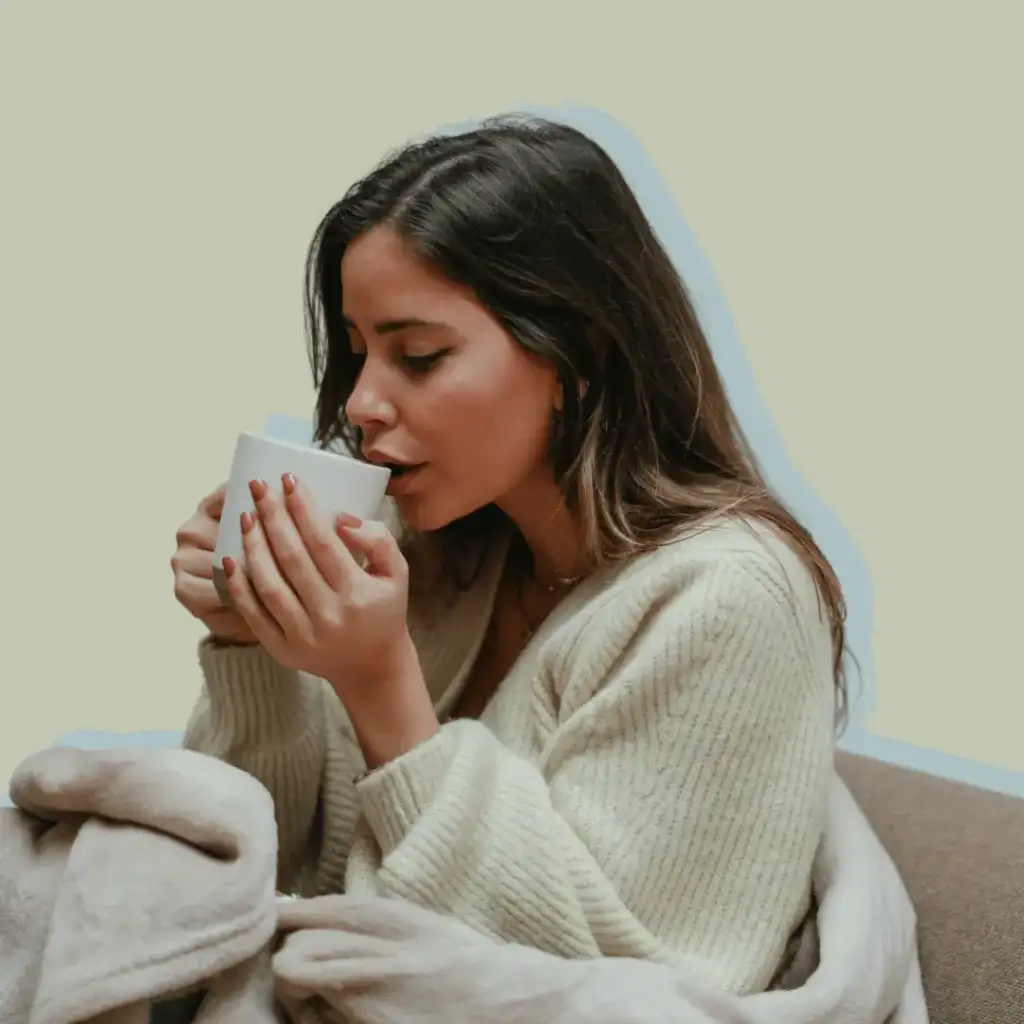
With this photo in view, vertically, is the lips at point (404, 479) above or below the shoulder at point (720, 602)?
above

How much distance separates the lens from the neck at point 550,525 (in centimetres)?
95

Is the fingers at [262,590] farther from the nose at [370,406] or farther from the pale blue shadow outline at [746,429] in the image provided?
the pale blue shadow outline at [746,429]

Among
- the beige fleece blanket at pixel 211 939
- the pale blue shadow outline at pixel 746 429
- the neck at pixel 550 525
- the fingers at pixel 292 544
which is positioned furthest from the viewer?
the pale blue shadow outline at pixel 746 429

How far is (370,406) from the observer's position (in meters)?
0.83

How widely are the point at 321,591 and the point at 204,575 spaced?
0.55ft

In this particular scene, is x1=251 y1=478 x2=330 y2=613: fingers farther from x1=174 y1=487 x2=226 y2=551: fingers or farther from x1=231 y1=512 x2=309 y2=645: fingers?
x1=174 y1=487 x2=226 y2=551: fingers

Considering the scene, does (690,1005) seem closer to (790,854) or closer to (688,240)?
(790,854)

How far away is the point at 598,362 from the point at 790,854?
1.31 feet

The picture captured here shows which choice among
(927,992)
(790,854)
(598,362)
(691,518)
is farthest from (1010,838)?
(598,362)

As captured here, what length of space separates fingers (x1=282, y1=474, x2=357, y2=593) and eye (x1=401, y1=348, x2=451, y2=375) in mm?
151

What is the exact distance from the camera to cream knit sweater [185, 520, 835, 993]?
28.9 inches

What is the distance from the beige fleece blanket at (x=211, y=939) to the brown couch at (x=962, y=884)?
0.23 meters

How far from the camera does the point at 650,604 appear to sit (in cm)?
81

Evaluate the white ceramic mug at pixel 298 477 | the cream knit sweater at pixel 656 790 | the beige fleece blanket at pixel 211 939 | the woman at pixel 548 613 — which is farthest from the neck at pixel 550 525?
the beige fleece blanket at pixel 211 939
